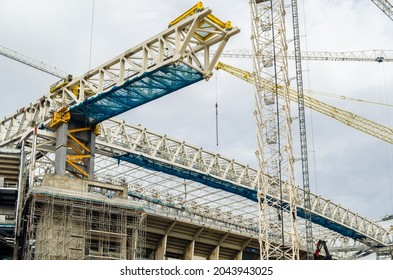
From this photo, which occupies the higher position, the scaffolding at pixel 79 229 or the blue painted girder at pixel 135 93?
the blue painted girder at pixel 135 93

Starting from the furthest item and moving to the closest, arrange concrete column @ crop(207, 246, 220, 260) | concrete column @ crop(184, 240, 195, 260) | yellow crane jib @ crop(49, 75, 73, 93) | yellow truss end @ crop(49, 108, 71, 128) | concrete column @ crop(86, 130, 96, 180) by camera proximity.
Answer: concrete column @ crop(207, 246, 220, 260)
concrete column @ crop(184, 240, 195, 260)
yellow crane jib @ crop(49, 75, 73, 93)
concrete column @ crop(86, 130, 96, 180)
yellow truss end @ crop(49, 108, 71, 128)

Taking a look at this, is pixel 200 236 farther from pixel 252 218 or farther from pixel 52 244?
pixel 252 218

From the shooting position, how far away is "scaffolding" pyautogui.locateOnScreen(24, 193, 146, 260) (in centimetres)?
5825

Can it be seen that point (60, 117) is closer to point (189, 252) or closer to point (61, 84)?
point (61, 84)

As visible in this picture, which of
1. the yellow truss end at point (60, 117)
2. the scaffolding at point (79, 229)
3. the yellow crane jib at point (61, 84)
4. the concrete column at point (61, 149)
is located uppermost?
the yellow crane jib at point (61, 84)

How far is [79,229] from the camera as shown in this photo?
5997 centimetres

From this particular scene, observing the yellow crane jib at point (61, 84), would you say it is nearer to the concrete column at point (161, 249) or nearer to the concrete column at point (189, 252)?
the concrete column at point (161, 249)

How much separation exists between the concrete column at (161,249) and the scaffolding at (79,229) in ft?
39.2

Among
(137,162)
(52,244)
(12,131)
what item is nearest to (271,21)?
(137,162)

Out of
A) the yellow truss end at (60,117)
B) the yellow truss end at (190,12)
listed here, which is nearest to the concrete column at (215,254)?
the yellow truss end at (60,117)

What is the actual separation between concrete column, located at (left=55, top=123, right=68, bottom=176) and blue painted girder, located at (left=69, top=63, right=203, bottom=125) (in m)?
2.22

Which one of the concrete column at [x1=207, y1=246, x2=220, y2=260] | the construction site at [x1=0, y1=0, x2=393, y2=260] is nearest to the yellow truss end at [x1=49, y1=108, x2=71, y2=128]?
the construction site at [x1=0, y1=0, x2=393, y2=260]

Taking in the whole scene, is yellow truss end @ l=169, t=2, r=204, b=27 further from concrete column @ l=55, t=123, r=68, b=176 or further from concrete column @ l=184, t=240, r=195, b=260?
concrete column @ l=184, t=240, r=195, b=260

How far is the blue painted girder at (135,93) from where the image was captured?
60781 millimetres
